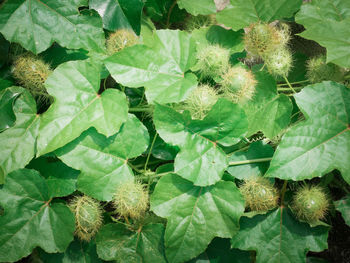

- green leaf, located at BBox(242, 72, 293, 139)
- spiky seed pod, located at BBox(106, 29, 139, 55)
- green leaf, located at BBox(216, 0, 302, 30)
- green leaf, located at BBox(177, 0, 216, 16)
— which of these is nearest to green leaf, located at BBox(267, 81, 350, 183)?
green leaf, located at BBox(242, 72, 293, 139)

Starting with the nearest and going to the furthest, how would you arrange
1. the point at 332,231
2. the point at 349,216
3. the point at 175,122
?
the point at 175,122 → the point at 349,216 → the point at 332,231

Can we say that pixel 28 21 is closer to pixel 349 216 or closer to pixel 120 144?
pixel 120 144

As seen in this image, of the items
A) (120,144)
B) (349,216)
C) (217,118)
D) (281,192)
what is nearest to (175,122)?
(217,118)

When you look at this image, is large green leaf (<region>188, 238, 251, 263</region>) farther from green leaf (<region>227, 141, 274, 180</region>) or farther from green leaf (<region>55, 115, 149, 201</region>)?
green leaf (<region>55, 115, 149, 201</region>)

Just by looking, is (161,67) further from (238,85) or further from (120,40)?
(238,85)

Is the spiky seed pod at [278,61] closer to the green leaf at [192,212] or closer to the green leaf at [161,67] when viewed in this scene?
the green leaf at [161,67]

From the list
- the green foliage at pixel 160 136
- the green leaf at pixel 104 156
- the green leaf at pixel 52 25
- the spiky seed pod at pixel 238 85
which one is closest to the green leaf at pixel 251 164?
the green foliage at pixel 160 136
